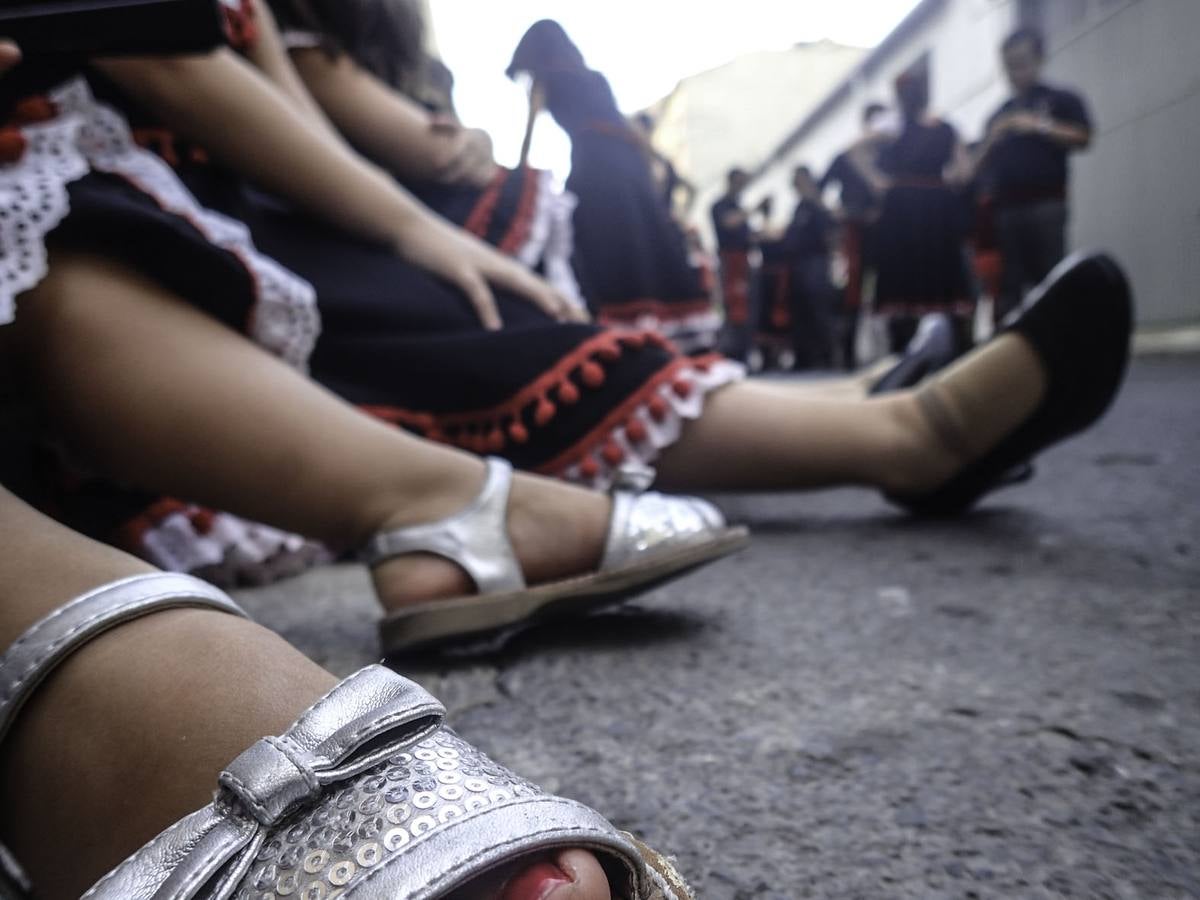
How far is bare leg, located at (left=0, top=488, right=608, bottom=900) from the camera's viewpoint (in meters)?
0.32

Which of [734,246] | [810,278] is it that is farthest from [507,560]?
[810,278]

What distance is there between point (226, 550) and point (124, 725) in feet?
1.97

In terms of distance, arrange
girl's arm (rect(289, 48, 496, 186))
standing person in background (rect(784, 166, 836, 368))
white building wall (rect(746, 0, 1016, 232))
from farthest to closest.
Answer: white building wall (rect(746, 0, 1016, 232)) → standing person in background (rect(784, 166, 836, 368)) → girl's arm (rect(289, 48, 496, 186))

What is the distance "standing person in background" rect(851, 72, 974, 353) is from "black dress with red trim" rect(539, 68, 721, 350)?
255 cm

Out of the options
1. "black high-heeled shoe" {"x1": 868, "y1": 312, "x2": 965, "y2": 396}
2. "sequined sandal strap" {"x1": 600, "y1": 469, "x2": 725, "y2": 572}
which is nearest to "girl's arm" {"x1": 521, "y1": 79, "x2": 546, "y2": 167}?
"black high-heeled shoe" {"x1": 868, "y1": 312, "x2": 965, "y2": 396}

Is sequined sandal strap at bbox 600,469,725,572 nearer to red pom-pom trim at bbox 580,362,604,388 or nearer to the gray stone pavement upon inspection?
the gray stone pavement

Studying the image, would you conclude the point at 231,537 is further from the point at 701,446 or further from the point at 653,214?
the point at 653,214

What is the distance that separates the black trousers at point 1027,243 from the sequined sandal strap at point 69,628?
378 cm

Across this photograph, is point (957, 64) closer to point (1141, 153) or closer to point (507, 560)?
point (1141, 153)

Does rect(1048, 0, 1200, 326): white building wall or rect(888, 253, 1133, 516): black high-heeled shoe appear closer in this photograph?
rect(888, 253, 1133, 516): black high-heeled shoe

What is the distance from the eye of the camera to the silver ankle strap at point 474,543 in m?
0.65

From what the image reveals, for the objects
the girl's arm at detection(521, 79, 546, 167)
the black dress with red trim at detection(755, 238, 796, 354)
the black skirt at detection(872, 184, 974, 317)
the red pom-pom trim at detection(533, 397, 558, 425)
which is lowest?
the black dress with red trim at detection(755, 238, 796, 354)

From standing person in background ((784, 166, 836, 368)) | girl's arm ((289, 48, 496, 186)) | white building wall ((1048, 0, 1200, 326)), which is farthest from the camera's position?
standing person in background ((784, 166, 836, 368))

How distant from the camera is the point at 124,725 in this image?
0.34 meters
